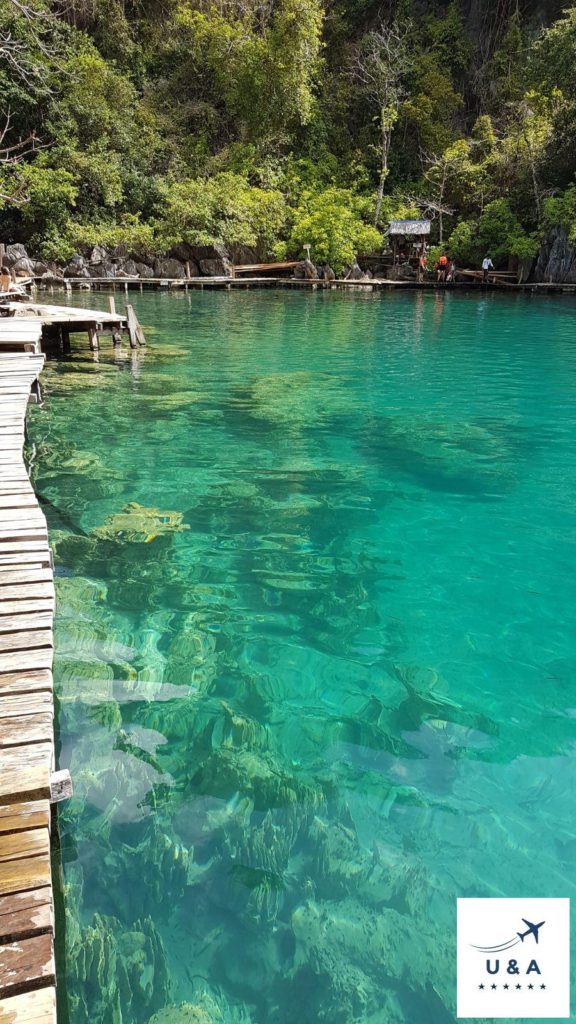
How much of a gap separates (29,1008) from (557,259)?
1507 inches

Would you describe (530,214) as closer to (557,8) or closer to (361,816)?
(557,8)

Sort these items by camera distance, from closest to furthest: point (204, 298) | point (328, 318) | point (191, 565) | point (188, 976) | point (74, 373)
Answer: point (188, 976), point (191, 565), point (74, 373), point (328, 318), point (204, 298)

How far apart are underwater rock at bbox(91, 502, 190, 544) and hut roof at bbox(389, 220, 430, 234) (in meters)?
34.6

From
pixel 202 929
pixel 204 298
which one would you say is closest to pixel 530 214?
pixel 204 298

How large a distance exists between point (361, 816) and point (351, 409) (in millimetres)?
7942

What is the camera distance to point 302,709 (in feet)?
12.7

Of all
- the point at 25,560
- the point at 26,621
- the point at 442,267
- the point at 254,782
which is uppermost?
the point at 442,267

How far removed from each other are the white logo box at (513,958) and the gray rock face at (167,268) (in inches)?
1464

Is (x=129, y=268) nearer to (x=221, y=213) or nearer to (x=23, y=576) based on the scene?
(x=221, y=213)

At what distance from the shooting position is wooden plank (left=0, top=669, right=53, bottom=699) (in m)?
2.83

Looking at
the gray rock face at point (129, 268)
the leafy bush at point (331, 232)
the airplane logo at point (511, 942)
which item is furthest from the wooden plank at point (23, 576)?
the leafy bush at point (331, 232)

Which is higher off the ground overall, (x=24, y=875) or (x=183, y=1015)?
(x=24, y=875)

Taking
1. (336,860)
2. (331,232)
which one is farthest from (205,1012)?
(331,232)

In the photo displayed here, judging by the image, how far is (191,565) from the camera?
214 inches
